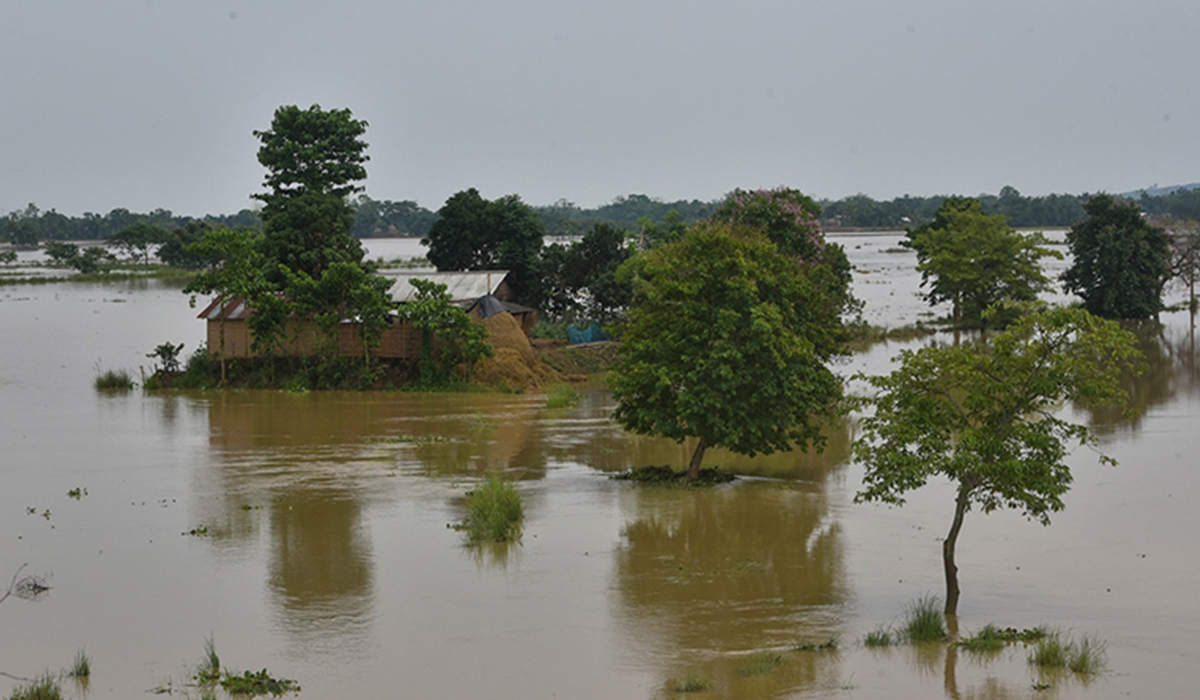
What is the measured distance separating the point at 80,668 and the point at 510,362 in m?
22.3

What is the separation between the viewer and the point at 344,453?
23.7 metres

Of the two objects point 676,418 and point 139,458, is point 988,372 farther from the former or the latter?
point 139,458

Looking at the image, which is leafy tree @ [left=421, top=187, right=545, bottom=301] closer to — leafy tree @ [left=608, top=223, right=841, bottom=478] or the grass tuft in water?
leafy tree @ [left=608, top=223, right=841, bottom=478]

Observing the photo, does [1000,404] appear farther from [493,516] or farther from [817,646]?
[493,516]

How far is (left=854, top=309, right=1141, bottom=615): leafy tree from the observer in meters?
12.1

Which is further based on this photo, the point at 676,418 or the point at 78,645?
the point at 676,418

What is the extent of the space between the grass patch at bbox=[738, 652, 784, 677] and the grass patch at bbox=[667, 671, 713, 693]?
0.38 m

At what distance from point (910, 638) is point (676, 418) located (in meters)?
8.08

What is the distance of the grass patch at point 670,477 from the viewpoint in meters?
20.4

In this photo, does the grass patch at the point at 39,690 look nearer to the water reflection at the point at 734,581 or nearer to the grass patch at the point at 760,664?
the water reflection at the point at 734,581

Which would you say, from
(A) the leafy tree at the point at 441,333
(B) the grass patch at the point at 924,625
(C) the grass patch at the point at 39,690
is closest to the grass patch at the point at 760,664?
(B) the grass patch at the point at 924,625

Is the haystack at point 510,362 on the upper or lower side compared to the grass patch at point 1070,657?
upper

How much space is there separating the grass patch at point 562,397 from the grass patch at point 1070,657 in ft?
62.9

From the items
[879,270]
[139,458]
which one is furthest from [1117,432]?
[879,270]
